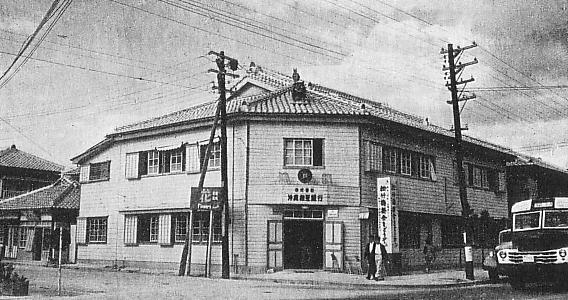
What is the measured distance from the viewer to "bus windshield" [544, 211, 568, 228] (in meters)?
18.4

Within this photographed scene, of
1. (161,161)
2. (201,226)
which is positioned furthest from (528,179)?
(161,161)

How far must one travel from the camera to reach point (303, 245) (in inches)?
985

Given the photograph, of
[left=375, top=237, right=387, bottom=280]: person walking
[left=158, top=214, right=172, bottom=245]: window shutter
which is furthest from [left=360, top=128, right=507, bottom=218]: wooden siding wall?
[left=158, top=214, right=172, bottom=245]: window shutter

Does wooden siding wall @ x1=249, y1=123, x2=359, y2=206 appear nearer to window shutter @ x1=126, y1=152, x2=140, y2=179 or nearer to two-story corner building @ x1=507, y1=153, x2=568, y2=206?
window shutter @ x1=126, y1=152, x2=140, y2=179

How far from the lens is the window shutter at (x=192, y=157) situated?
26.6m

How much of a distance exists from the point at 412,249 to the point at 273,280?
859cm

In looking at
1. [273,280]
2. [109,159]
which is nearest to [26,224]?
[109,159]

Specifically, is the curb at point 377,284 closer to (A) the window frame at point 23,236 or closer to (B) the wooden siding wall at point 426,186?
(B) the wooden siding wall at point 426,186

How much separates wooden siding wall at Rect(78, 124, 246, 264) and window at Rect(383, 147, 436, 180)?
659 centimetres

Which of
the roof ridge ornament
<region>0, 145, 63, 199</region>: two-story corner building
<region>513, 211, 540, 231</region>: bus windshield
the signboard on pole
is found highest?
the roof ridge ornament

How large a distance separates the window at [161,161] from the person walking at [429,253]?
11295 mm

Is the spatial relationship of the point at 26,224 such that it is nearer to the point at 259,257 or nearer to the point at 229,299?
the point at 259,257

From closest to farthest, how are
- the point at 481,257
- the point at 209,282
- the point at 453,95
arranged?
the point at 209,282 → the point at 453,95 → the point at 481,257

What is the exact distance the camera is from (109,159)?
30.4 m
